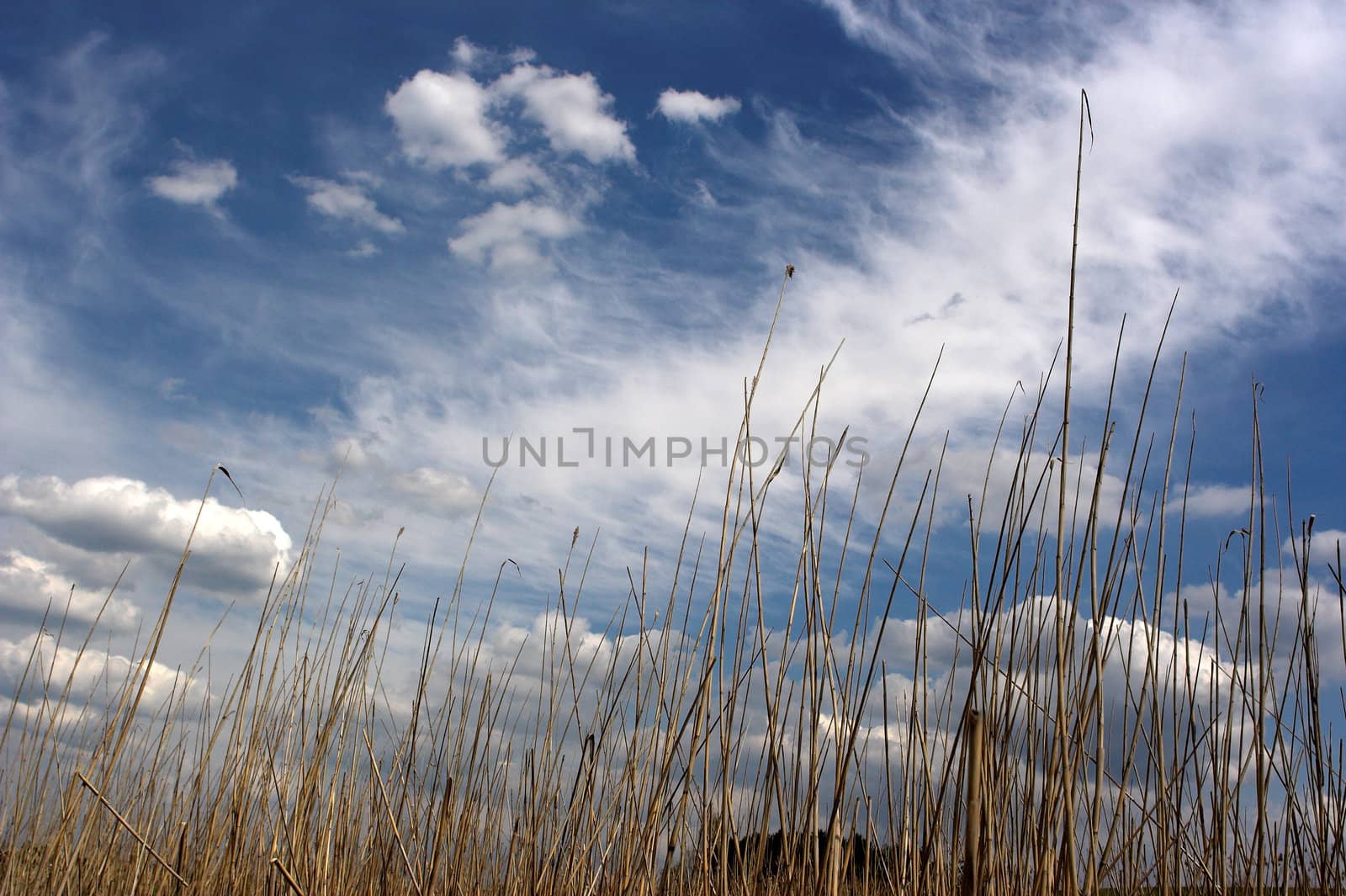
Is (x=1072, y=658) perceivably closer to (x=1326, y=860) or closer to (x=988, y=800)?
(x=988, y=800)

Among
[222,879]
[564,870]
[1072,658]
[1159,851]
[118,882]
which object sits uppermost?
[1072,658]

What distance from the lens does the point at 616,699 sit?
2121 mm

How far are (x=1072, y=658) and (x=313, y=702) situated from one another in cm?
186

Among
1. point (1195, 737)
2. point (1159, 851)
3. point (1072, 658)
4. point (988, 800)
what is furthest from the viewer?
point (1195, 737)

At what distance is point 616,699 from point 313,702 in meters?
0.83

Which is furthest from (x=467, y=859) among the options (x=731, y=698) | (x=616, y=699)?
(x=731, y=698)

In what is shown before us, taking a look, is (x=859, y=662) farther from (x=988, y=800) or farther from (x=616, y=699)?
(x=616, y=699)

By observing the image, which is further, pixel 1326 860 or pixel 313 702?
pixel 313 702

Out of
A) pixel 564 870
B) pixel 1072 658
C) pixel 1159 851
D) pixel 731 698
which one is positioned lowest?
pixel 564 870

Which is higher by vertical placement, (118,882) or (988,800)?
(988,800)

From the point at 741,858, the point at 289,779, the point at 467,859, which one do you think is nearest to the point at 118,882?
the point at 289,779

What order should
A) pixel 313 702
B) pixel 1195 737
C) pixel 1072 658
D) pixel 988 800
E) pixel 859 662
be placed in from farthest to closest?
1. pixel 313 702
2. pixel 1195 737
3. pixel 859 662
4. pixel 988 800
5. pixel 1072 658

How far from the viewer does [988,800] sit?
143 centimetres

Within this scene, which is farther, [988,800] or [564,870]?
[564,870]
